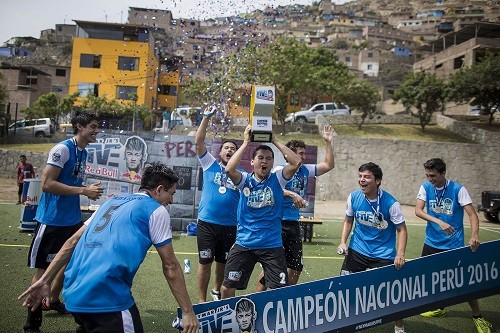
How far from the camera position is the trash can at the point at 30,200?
418 inches

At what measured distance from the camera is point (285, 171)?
5.11 metres

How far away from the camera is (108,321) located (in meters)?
2.97

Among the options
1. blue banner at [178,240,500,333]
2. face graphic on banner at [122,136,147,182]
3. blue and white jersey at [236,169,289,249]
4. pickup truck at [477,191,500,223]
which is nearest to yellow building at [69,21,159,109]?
pickup truck at [477,191,500,223]

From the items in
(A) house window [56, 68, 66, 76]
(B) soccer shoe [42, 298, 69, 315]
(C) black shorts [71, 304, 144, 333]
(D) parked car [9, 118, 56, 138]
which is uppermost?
(A) house window [56, 68, 66, 76]

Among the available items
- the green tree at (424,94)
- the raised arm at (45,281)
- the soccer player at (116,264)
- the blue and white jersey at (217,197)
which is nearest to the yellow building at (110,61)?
the green tree at (424,94)

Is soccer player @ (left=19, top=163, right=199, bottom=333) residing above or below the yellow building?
below

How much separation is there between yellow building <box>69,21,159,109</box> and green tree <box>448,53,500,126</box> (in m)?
25.5

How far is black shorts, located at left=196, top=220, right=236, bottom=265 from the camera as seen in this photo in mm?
5895

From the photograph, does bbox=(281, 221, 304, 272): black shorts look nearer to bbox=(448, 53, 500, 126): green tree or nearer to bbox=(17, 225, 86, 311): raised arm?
bbox=(17, 225, 86, 311): raised arm

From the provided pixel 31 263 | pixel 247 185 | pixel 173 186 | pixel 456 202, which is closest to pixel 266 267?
pixel 247 185

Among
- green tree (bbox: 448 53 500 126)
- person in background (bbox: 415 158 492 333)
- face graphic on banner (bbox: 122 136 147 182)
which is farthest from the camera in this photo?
green tree (bbox: 448 53 500 126)

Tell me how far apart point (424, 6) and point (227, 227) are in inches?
7465

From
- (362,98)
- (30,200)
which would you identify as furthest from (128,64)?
(30,200)

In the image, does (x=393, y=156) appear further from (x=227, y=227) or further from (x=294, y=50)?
(x=227, y=227)
